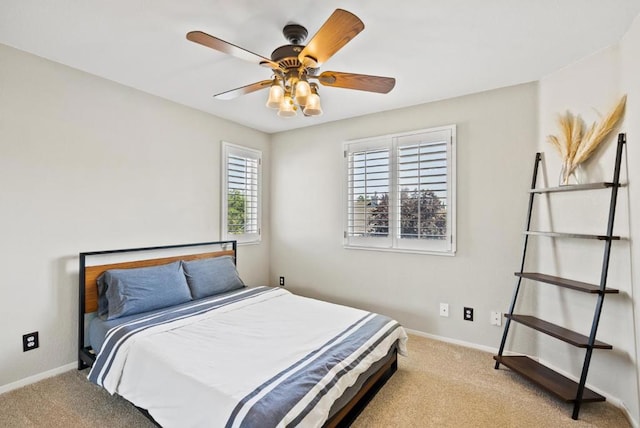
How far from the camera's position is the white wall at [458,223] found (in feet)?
9.29

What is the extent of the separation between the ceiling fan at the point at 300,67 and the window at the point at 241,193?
1781 mm

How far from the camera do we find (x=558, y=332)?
7.45 ft

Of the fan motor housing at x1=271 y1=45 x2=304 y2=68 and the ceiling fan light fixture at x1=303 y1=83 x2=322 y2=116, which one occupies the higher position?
the fan motor housing at x1=271 y1=45 x2=304 y2=68

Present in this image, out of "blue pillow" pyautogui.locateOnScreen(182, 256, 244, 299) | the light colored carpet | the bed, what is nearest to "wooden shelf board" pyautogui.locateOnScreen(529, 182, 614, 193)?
the light colored carpet

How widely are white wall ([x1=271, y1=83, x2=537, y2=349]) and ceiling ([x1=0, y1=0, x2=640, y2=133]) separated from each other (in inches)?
14.0

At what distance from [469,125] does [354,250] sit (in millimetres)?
1840

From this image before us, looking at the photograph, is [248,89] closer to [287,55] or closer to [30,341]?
[287,55]

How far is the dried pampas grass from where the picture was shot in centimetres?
208

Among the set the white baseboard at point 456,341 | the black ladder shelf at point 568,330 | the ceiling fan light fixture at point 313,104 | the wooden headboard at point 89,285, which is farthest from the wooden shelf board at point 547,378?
the wooden headboard at point 89,285

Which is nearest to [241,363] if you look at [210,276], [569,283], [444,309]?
[210,276]

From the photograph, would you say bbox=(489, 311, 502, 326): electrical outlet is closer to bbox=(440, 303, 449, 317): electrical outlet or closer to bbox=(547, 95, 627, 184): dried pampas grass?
bbox=(440, 303, 449, 317): electrical outlet

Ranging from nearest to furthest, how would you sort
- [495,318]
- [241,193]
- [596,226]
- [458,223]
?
[596,226]
[495,318]
[458,223]
[241,193]

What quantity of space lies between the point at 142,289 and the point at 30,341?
2.74ft

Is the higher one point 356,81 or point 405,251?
point 356,81
